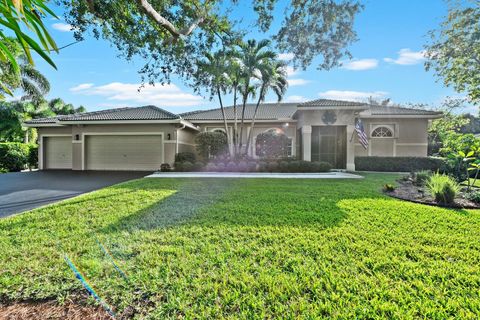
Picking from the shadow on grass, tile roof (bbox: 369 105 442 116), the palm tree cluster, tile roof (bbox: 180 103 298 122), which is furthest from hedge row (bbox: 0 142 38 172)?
tile roof (bbox: 369 105 442 116)

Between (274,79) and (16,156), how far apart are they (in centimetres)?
1979

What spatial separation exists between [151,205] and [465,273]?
6.27 metres

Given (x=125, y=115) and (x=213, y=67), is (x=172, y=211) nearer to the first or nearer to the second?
(x=213, y=67)

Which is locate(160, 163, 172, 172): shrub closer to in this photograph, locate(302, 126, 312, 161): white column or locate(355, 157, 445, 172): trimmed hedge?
locate(302, 126, 312, 161): white column

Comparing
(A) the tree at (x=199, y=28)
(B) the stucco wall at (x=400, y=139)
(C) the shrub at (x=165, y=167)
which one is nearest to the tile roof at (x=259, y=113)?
(C) the shrub at (x=165, y=167)

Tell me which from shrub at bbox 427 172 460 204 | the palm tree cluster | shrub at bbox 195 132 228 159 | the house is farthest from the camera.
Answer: the house

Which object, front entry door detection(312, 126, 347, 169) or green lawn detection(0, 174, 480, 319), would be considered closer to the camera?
green lawn detection(0, 174, 480, 319)

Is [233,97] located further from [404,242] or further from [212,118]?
[404,242]

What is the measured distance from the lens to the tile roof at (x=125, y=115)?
15644 millimetres

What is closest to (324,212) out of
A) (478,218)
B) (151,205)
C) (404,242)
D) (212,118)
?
(404,242)

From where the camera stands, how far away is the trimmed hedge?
15570 millimetres

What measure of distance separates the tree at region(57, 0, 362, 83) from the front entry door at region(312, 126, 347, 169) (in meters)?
7.16

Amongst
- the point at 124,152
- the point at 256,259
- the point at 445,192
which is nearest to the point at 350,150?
the point at 445,192

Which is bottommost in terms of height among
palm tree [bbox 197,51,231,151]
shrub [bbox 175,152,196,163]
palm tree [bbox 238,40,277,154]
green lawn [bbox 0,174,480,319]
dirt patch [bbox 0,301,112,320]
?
dirt patch [bbox 0,301,112,320]
